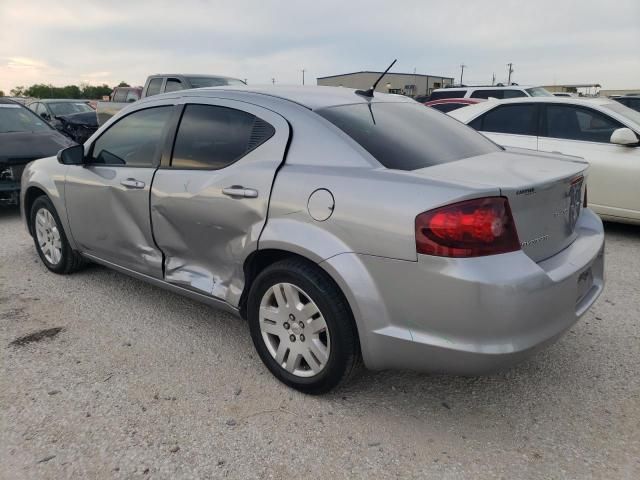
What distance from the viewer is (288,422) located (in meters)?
2.58

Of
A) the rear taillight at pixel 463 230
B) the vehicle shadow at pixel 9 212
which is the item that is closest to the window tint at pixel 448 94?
the vehicle shadow at pixel 9 212

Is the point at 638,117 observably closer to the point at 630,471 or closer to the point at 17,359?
the point at 630,471

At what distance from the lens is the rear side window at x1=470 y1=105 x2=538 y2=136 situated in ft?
20.9

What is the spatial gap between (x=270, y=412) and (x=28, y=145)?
20.4ft

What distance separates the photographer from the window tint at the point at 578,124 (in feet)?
19.2

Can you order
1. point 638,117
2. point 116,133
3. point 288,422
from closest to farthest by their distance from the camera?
point 288,422 → point 116,133 → point 638,117

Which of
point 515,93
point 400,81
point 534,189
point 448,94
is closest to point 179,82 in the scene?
point 448,94

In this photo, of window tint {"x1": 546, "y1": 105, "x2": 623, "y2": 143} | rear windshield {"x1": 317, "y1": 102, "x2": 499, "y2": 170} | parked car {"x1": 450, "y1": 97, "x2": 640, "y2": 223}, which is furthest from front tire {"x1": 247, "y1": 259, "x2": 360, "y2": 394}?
window tint {"x1": 546, "y1": 105, "x2": 623, "y2": 143}

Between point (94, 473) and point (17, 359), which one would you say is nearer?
point (94, 473)

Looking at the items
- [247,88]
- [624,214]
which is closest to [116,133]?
[247,88]

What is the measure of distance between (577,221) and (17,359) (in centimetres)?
335

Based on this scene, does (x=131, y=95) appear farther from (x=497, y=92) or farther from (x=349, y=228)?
(x=349, y=228)

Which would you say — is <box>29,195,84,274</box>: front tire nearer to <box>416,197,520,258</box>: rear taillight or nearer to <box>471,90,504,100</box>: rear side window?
<box>416,197,520,258</box>: rear taillight

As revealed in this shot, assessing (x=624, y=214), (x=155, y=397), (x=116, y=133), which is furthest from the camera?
(x=624, y=214)
